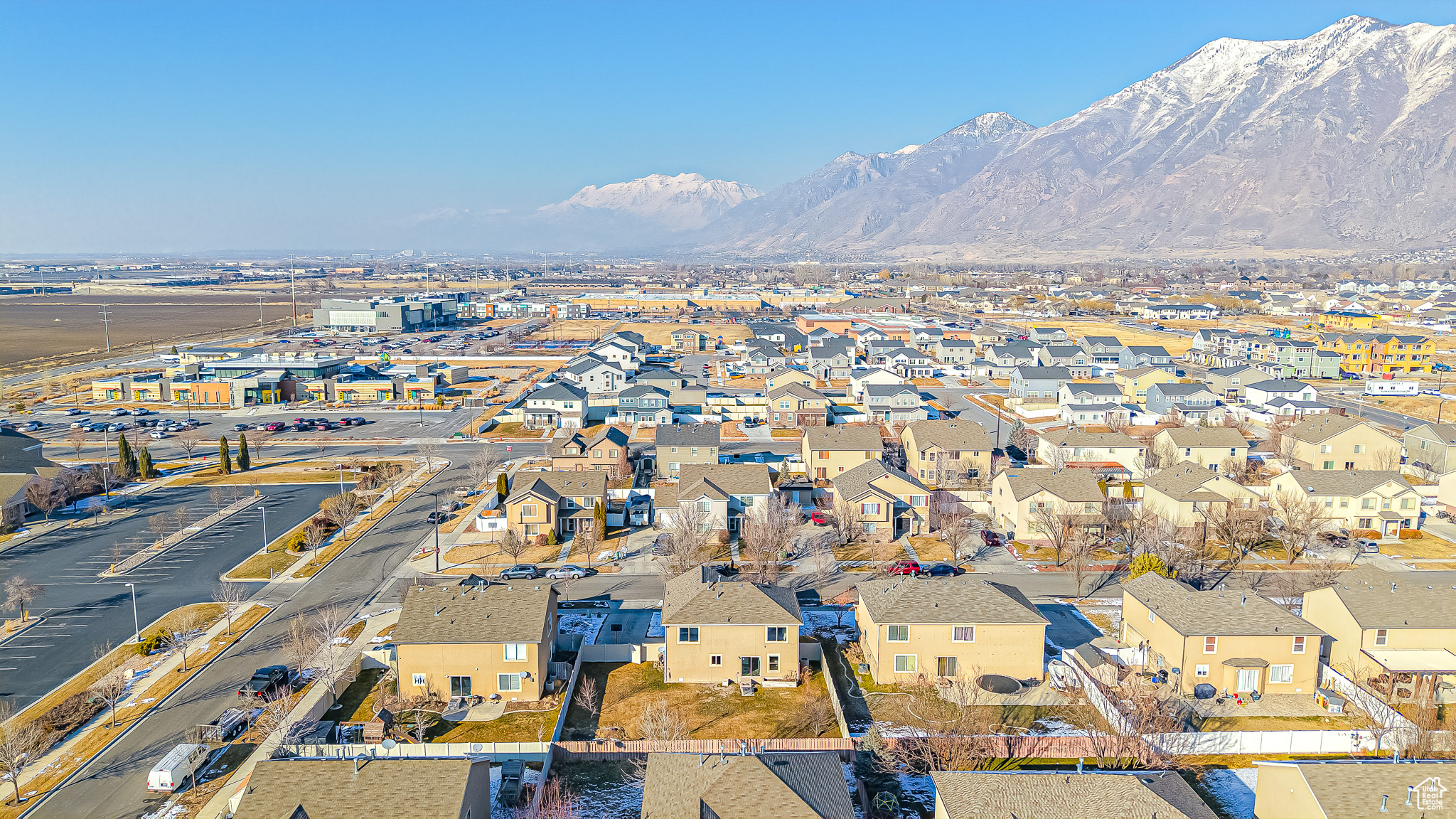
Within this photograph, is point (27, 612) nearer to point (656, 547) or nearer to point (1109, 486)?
point (656, 547)

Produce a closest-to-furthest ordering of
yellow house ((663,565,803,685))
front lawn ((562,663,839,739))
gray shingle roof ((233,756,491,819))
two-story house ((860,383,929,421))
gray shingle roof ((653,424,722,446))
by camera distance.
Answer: gray shingle roof ((233,756,491,819)) → front lawn ((562,663,839,739)) → yellow house ((663,565,803,685)) → gray shingle roof ((653,424,722,446)) → two-story house ((860,383,929,421))

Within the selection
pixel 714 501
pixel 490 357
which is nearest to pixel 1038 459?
pixel 714 501

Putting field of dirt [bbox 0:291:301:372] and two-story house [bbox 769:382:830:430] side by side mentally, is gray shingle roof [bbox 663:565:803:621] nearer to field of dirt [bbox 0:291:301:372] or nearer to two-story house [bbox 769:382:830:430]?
two-story house [bbox 769:382:830:430]

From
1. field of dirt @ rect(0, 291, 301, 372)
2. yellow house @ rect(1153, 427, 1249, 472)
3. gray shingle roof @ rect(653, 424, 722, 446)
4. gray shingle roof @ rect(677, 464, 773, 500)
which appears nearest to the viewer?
gray shingle roof @ rect(677, 464, 773, 500)

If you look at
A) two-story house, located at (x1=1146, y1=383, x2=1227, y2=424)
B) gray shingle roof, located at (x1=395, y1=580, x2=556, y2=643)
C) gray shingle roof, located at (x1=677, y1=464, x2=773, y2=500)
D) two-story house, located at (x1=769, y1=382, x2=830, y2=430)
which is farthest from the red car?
two-story house, located at (x1=1146, y1=383, x2=1227, y2=424)

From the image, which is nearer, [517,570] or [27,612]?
[27,612]

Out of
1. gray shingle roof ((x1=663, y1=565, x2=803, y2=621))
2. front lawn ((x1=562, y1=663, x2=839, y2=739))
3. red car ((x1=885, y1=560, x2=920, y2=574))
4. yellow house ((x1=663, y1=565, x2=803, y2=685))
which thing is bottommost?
front lawn ((x1=562, y1=663, x2=839, y2=739))

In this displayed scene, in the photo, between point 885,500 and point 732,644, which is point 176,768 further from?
point 885,500
